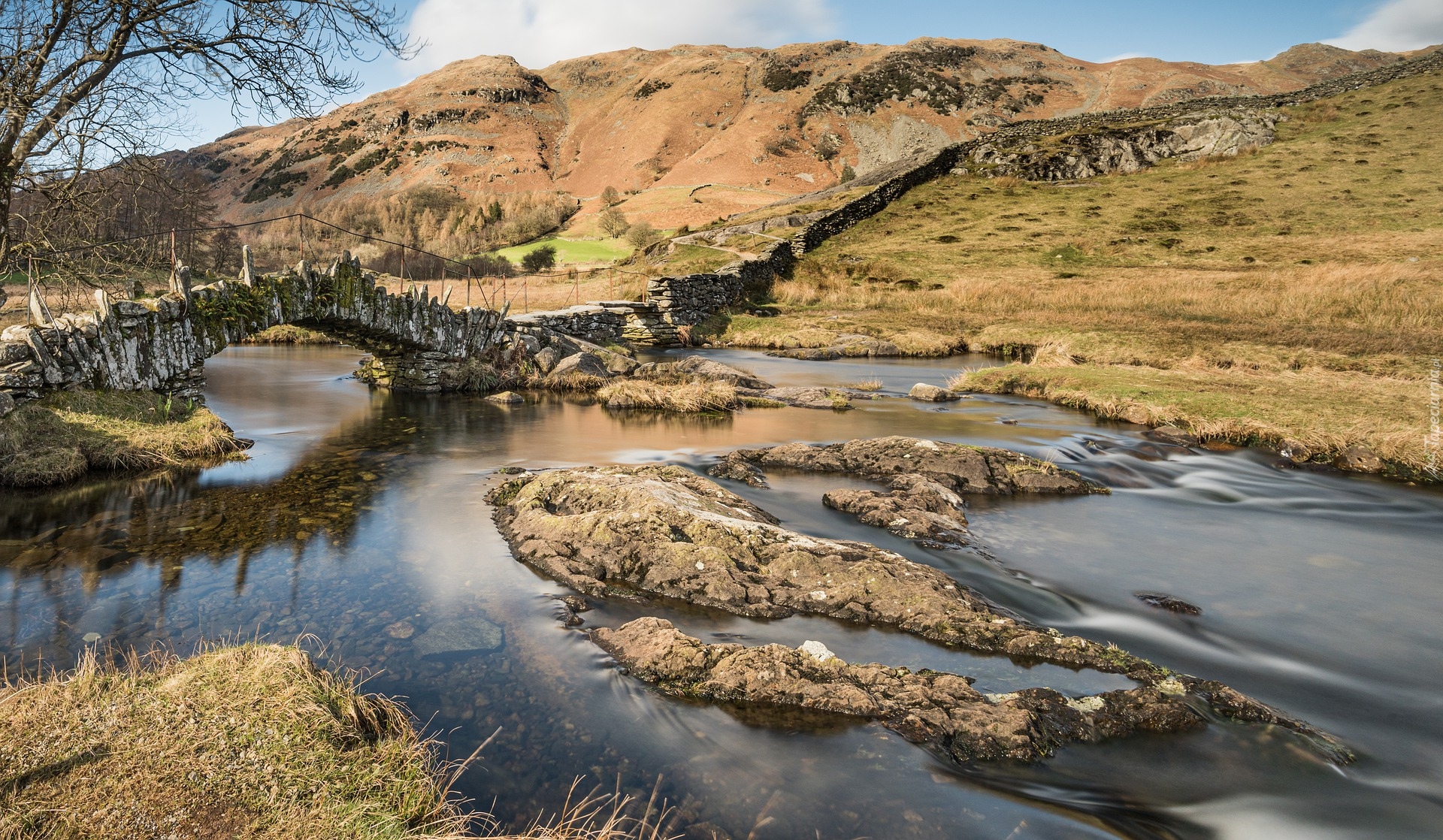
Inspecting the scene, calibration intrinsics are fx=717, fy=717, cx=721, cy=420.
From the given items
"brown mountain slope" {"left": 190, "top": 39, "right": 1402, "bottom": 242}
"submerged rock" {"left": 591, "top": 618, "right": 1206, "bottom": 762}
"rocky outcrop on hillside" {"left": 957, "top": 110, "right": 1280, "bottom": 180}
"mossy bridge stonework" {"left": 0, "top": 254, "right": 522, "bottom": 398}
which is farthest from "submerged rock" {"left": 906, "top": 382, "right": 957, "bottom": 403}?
"brown mountain slope" {"left": 190, "top": 39, "right": 1402, "bottom": 242}

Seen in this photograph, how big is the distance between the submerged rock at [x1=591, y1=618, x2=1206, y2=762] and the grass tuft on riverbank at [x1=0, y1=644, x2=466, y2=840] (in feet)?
5.67

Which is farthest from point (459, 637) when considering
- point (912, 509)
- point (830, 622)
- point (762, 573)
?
point (912, 509)

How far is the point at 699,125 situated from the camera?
5768 inches

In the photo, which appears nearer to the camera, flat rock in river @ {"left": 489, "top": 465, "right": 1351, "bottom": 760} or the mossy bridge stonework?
flat rock in river @ {"left": 489, "top": 465, "right": 1351, "bottom": 760}

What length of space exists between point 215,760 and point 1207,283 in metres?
34.6

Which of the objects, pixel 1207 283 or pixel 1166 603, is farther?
pixel 1207 283

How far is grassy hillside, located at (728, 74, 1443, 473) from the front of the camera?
52.3 feet

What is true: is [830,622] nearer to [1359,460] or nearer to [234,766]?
[234,766]

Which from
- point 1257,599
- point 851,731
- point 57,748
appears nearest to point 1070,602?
point 1257,599

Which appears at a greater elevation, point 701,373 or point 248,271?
point 248,271

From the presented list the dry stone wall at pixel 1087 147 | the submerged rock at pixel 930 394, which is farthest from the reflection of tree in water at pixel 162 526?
the dry stone wall at pixel 1087 147

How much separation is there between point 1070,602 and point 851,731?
3.45 metres

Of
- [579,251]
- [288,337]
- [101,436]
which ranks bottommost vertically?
[101,436]

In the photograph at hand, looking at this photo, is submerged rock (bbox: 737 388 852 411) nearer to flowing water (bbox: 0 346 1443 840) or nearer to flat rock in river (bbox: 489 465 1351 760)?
flowing water (bbox: 0 346 1443 840)
